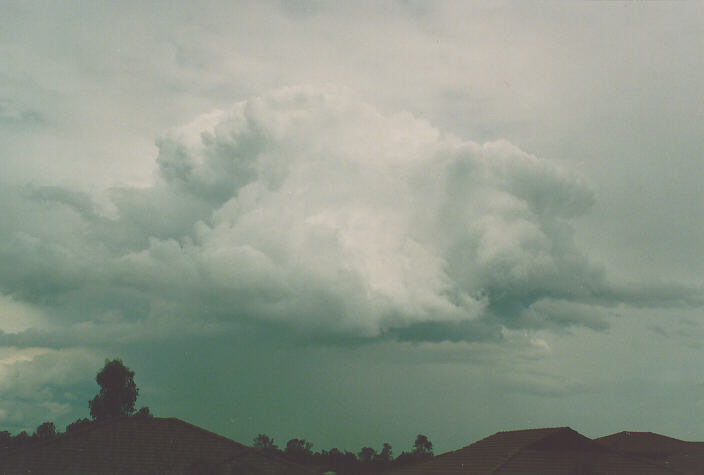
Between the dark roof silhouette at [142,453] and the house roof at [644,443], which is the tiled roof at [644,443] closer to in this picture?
the house roof at [644,443]

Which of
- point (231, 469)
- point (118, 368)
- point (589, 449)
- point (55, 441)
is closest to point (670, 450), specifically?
point (589, 449)

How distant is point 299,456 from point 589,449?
6621 centimetres

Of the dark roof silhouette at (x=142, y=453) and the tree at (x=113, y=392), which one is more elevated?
the tree at (x=113, y=392)

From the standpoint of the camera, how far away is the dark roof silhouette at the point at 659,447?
60.9m

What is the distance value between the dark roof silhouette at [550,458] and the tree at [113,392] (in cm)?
4780

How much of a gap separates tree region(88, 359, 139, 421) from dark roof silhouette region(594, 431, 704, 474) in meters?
56.1

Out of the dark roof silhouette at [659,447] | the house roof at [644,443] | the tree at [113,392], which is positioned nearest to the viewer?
the dark roof silhouette at [659,447]

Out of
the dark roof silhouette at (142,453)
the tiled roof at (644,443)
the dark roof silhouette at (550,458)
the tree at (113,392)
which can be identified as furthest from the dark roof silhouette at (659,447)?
the tree at (113,392)

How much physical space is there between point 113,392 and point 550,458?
57104 mm

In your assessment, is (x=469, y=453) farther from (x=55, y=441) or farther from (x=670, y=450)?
(x=55, y=441)

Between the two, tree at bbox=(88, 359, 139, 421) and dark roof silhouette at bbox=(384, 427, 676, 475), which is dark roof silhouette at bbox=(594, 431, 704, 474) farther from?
tree at bbox=(88, 359, 139, 421)

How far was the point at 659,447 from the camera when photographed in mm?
65125

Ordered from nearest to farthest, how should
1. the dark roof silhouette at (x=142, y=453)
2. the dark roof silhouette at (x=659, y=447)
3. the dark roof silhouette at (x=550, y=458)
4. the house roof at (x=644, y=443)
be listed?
the dark roof silhouette at (x=550, y=458) → the dark roof silhouette at (x=142, y=453) → the dark roof silhouette at (x=659, y=447) → the house roof at (x=644, y=443)

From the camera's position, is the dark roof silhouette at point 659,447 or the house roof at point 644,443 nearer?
the dark roof silhouette at point 659,447
